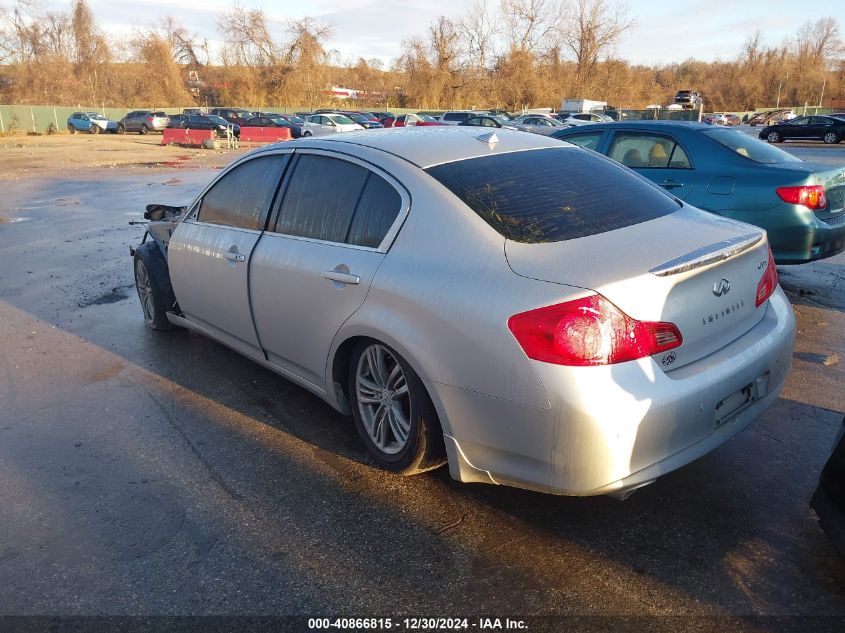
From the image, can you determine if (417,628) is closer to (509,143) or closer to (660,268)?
(660,268)

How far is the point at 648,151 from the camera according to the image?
6.73 meters

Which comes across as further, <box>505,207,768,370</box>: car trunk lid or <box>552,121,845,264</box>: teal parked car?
<box>552,121,845,264</box>: teal parked car

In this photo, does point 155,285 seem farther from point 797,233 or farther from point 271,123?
point 271,123

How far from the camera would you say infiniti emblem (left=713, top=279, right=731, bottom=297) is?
2.74 m

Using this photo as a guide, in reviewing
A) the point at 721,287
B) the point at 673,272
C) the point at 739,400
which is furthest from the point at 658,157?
the point at 673,272

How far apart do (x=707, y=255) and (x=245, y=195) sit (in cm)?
280

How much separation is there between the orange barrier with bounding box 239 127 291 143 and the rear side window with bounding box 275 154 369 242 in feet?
104

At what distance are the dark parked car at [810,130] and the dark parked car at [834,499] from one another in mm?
37584

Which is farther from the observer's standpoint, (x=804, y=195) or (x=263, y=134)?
(x=263, y=134)

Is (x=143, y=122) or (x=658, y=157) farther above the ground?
(x=658, y=157)

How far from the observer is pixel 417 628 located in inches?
92.6

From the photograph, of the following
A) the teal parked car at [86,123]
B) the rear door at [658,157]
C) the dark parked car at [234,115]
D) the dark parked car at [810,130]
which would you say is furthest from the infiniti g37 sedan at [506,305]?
the teal parked car at [86,123]

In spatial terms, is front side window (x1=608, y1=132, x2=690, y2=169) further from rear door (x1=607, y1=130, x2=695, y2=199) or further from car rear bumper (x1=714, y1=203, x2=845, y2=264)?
car rear bumper (x1=714, y1=203, x2=845, y2=264)

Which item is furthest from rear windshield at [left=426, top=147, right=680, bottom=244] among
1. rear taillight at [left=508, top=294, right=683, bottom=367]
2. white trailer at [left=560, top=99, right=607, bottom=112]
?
white trailer at [left=560, top=99, right=607, bottom=112]
